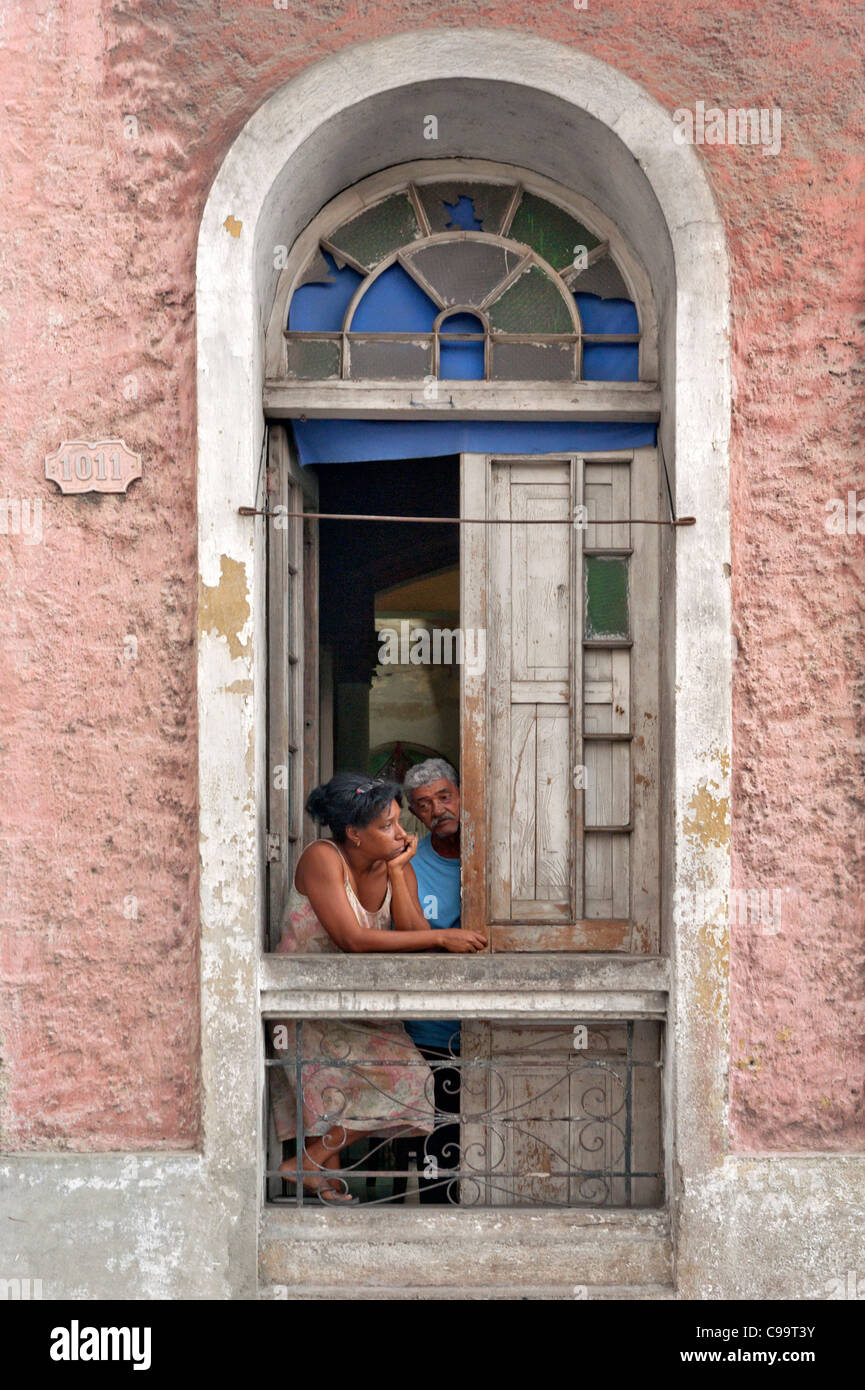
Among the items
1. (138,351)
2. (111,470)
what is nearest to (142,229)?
(138,351)

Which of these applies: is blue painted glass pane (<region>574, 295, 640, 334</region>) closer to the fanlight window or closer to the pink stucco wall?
the fanlight window

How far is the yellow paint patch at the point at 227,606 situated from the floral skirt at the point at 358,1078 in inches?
54.9

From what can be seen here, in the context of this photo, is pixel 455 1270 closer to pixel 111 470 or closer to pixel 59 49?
pixel 111 470

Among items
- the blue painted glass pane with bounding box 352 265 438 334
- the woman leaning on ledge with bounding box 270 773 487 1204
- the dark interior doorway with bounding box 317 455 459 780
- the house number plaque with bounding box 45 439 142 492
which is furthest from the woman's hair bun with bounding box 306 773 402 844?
the dark interior doorway with bounding box 317 455 459 780

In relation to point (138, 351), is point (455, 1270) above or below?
below

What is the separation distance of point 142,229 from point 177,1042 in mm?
2802

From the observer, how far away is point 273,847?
4785 mm

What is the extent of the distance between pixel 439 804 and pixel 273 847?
725mm

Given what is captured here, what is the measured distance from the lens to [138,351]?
14.6ft

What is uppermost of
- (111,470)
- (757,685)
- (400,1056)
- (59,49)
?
(59,49)

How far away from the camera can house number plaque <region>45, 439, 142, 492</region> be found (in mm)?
4434

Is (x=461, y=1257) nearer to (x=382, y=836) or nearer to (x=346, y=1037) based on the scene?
(x=346, y=1037)

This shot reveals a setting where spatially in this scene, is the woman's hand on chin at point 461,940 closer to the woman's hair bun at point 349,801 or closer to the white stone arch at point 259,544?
the woman's hair bun at point 349,801

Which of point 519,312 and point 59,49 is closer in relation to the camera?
point 59,49
